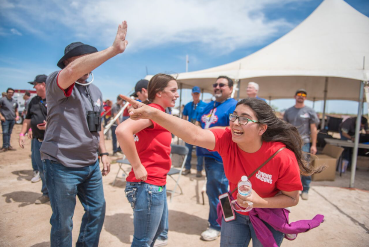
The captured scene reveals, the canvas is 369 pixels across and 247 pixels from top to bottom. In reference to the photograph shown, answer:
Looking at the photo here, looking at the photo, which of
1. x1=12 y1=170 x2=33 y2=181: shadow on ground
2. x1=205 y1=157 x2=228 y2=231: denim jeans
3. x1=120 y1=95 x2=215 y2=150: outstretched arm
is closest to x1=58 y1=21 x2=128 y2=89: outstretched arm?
x1=120 y1=95 x2=215 y2=150: outstretched arm

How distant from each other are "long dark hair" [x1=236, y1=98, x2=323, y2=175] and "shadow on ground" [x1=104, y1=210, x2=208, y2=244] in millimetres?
2092

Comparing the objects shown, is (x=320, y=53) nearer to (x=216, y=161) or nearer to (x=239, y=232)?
(x=216, y=161)

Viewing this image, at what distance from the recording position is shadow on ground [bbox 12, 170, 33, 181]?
501 centimetres

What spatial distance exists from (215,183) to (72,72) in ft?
7.07

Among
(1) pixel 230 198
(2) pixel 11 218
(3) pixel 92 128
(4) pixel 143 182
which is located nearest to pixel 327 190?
(1) pixel 230 198

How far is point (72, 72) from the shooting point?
4.75ft

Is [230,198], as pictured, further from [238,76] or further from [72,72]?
[238,76]

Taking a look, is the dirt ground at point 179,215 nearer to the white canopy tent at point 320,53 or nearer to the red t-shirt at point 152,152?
the white canopy tent at point 320,53

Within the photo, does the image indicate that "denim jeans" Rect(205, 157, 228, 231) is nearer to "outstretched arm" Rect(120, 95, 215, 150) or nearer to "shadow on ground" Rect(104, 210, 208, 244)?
"shadow on ground" Rect(104, 210, 208, 244)

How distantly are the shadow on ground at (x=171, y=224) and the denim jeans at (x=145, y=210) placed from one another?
54.7 inches

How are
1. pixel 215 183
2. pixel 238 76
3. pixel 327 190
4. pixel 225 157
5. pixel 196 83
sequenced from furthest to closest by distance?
pixel 196 83, pixel 238 76, pixel 327 190, pixel 215 183, pixel 225 157

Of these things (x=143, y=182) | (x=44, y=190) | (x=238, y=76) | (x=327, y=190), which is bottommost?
(x=327, y=190)

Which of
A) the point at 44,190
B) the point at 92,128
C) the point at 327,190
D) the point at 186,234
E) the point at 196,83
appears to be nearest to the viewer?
the point at 92,128

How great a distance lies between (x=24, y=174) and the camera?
530 centimetres
